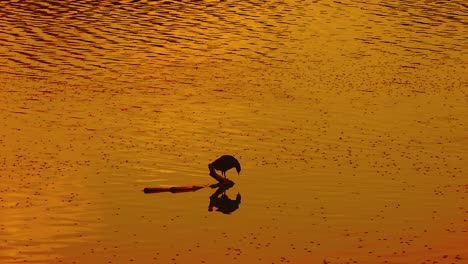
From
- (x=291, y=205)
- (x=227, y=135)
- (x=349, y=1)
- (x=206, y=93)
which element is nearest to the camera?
(x=291, y=205)

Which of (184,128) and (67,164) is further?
(184,128)

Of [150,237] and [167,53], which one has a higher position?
[150,237]

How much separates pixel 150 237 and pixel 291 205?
21.3ft

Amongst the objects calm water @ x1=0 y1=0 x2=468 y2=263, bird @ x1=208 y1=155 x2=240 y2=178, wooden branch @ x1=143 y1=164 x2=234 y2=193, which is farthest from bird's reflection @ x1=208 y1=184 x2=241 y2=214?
bird @ x1=208 y1=155 x2=240 y2=178

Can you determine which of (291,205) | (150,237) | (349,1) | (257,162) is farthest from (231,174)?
(349,1)

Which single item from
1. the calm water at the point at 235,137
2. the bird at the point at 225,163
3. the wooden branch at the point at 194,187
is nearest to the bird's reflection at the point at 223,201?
the wooden branch at the point at 194,187

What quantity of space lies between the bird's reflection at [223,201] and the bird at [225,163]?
71 cm

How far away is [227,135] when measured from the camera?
52.7 meters

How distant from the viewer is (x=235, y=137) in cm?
5228

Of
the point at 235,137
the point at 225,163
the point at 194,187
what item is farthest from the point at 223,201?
the point at 235,137

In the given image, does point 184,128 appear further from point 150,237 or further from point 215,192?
point 150,237

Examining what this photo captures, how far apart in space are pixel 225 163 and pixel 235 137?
24.2 feet

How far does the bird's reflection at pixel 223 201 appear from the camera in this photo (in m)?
42.3

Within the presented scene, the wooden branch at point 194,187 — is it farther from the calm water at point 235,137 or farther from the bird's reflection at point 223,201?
the calm water at point 235,137
